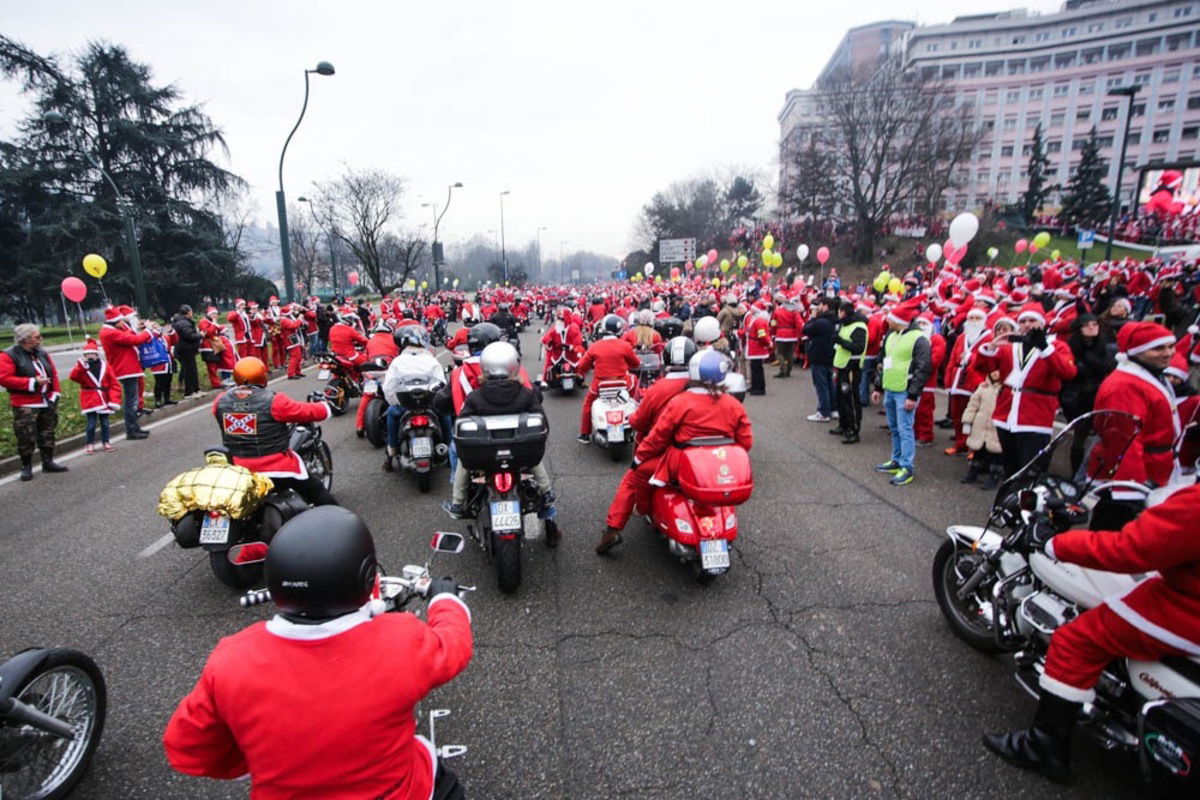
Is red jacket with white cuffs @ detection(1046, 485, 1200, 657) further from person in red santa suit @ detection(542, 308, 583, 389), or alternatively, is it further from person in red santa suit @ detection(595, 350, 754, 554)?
person in red santa suit @ detection(542, 308, 583, 389)

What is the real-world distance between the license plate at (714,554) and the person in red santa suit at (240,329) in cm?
1330

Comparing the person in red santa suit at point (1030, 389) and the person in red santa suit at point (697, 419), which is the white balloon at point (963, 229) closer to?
the person in red santa suit at point (1030, 389)

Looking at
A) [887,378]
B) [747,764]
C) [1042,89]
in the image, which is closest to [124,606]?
[747,764]

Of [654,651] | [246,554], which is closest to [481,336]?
[246,554]

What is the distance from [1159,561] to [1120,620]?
0.38 m

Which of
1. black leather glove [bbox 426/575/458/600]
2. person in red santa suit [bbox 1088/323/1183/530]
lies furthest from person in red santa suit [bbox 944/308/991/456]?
black leather glove [bbox 426/575/458/600]

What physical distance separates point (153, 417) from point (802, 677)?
37.7ft

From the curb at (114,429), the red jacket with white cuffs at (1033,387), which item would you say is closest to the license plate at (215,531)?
the curb at (114,429)

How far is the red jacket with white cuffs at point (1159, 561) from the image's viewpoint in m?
1.95

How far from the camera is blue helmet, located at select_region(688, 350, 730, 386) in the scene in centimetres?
406

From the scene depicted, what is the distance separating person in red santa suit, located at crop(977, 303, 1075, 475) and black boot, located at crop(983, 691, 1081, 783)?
3.61 m

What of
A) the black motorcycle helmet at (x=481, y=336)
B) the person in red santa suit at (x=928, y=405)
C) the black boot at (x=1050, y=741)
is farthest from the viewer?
the person in red santa suit at (x=928, y=405)

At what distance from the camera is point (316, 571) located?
1.46 m

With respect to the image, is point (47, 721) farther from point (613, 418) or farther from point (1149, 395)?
point (1149, 395)
